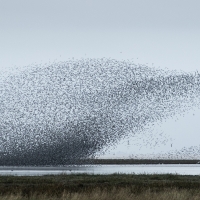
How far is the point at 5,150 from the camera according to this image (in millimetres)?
105688

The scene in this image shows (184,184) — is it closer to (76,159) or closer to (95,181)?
(95,181)

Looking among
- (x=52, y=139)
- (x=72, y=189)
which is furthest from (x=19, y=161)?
(x=72, y=189)

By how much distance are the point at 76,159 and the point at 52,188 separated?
239 ft

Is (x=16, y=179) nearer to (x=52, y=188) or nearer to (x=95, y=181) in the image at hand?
(x=95, y=181)

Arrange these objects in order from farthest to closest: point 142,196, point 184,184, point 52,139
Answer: point 52,139
point 184,184
point 142,196

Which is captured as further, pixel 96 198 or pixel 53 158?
pixel 53 158

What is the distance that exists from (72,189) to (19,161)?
7728 centimetres

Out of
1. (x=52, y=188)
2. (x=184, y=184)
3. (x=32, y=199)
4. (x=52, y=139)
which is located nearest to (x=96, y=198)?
(x=32, y=199)

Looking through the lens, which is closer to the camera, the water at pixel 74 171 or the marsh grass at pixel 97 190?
the marsh grass at pixel 97 190

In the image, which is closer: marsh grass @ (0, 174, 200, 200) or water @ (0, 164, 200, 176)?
marsh grass @ (0, 174, 200, 200)

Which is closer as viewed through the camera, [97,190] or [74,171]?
[97,190]

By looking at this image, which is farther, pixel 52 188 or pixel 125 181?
pixel 125 181

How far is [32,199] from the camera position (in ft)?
82.9

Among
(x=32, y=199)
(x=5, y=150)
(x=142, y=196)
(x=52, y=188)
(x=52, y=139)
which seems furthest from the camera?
(x=5, y=150)
